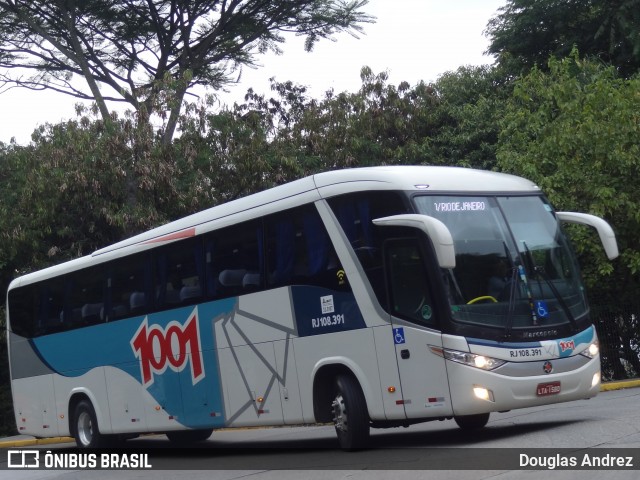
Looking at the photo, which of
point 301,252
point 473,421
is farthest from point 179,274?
point 473,421

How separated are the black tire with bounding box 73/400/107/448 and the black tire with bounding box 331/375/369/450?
6.78m

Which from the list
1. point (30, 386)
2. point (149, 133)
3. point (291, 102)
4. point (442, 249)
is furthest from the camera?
point (291, 102)

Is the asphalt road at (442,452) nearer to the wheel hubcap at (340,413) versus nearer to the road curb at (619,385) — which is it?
the wheel hubcap at (340,413)

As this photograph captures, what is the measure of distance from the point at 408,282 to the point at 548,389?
2.01 m

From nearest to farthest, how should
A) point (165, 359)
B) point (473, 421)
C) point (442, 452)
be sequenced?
point (442, 452) < point (473, 421) < point (165, 359)

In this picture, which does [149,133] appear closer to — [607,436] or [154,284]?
[154,284]

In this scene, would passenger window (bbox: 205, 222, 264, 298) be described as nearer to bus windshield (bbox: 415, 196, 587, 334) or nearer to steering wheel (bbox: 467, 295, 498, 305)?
bus windshield (bbox: 415, 196, 587, 334)

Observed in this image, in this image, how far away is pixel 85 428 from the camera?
18281mm

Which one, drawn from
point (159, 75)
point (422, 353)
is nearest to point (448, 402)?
point (422, 353)

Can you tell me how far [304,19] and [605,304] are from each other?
506 inches

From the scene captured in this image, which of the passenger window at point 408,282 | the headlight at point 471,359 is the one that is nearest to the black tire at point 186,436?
the passenger window at point 408,282

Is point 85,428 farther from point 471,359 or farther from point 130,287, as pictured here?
point 471,359

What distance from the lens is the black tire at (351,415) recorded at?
483 inches

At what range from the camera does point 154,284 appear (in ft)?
53.1
